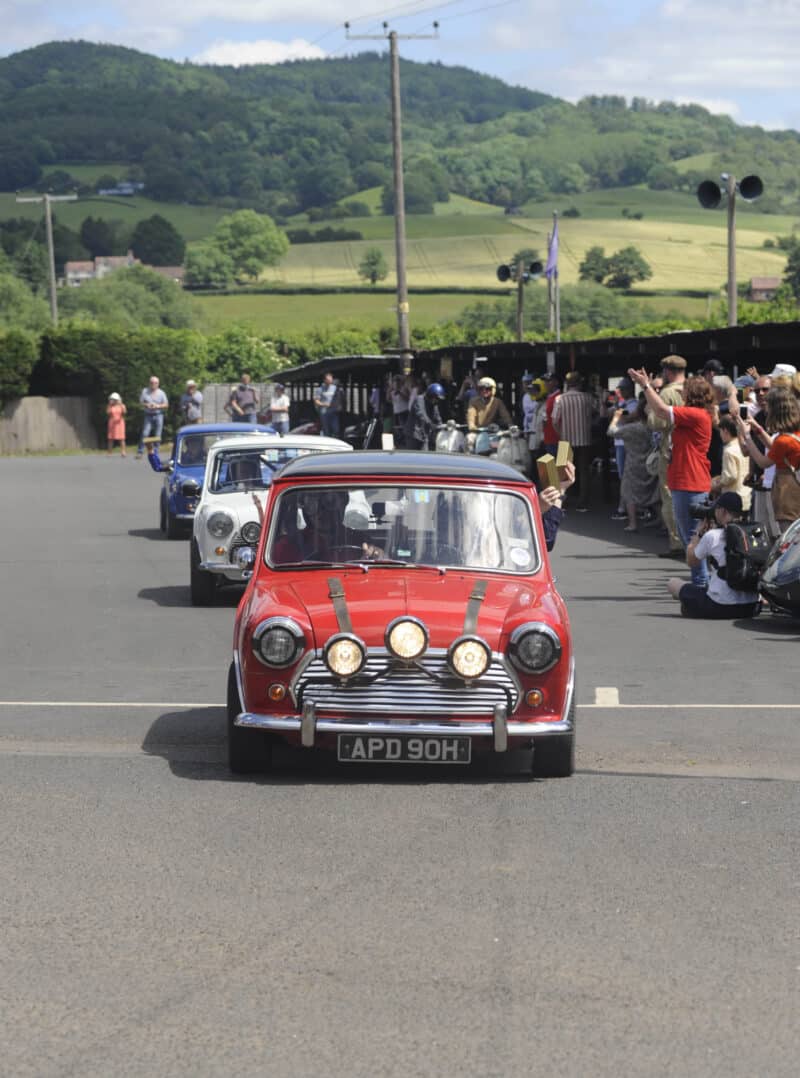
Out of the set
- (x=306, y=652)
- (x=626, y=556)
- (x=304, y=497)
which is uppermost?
(x=304, y=497)

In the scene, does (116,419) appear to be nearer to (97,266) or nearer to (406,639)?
(406,639)

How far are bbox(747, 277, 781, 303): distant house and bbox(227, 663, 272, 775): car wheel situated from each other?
393ft

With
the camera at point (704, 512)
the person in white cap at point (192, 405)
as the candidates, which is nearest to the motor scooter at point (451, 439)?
the camera at point (704, 512)

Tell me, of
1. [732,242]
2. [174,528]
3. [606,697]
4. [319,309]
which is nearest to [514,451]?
[732,242]

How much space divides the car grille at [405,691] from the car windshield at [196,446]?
600 inches

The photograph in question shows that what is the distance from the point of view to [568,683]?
855cm

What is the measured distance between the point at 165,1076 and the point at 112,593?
42.9 ft

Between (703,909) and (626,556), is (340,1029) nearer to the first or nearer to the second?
(703,909)

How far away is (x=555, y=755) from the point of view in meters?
8.56

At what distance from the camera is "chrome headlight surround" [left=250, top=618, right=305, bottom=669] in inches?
331

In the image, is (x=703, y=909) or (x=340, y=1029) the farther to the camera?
(x=703, y=909)

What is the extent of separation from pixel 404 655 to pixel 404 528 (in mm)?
1237

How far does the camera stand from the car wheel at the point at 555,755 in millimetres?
8508

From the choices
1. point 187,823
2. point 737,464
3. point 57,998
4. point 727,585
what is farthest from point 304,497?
point 737,464
